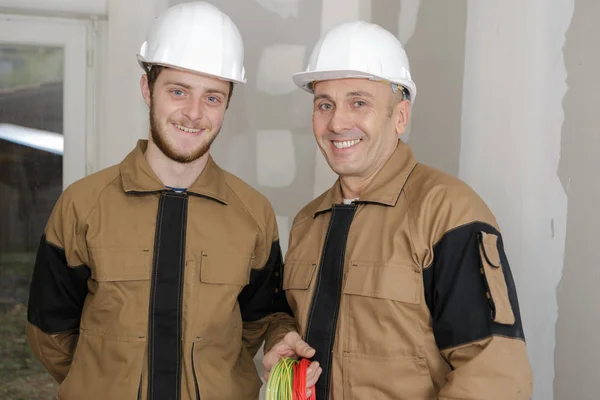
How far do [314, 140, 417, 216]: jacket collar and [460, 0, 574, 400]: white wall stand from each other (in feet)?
1.55

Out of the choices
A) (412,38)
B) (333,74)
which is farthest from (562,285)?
(412,38)

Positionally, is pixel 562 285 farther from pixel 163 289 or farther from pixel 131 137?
pixel 131 137

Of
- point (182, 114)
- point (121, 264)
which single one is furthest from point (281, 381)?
point (182, 114)

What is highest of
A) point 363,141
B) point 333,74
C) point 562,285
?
point 333,74

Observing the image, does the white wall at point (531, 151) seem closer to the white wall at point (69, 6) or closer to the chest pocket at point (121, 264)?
the chest pocket at point (121, 264)

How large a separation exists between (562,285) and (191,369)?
3.80 feet

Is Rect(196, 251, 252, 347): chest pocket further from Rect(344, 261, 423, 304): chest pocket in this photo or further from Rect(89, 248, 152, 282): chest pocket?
Rect(344, 261, 423, 304): chest pocket

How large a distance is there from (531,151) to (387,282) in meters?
0.76

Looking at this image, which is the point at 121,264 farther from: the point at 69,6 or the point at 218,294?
the point at 69,6

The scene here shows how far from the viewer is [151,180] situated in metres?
2.01

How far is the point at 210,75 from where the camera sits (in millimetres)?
2023

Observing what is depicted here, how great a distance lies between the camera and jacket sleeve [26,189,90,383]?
2.03 meters

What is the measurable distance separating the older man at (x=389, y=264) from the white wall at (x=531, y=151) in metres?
0.45

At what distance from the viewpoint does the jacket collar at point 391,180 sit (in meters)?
1.79
